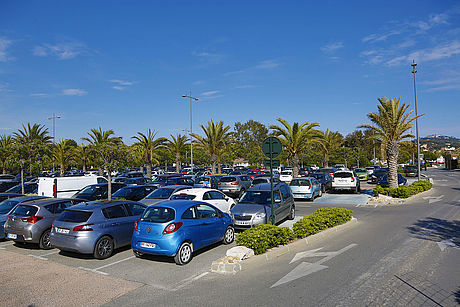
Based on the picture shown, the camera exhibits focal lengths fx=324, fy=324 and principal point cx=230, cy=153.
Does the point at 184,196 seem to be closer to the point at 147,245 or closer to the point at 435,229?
the point at 147,245

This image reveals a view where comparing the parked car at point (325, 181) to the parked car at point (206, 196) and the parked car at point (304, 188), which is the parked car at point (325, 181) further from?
the parked car at point (206, 196)

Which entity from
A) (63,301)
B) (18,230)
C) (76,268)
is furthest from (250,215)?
(18,230)

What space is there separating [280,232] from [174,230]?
3.14 m

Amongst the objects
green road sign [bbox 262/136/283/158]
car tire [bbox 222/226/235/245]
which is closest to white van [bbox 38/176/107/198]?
car tire [bbox 222/226/235/245]

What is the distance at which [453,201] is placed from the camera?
1962 centimetres

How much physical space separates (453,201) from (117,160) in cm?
1980

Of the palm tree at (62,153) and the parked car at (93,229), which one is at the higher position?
the palm tree at (62,153)

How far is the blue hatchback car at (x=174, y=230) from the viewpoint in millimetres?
7953

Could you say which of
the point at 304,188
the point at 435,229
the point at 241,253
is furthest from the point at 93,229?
the point at 304,188

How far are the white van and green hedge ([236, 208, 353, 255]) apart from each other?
41.7ft

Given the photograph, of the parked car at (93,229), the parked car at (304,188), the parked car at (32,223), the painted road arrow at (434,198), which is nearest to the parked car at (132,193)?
the parked car at (32,223)

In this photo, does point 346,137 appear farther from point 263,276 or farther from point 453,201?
point 263,276

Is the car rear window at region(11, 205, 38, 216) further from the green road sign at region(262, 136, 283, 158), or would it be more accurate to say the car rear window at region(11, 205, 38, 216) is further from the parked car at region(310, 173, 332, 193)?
the parked car at region(310, 173, 332, 193)

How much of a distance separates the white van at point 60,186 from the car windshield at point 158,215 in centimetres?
1117
